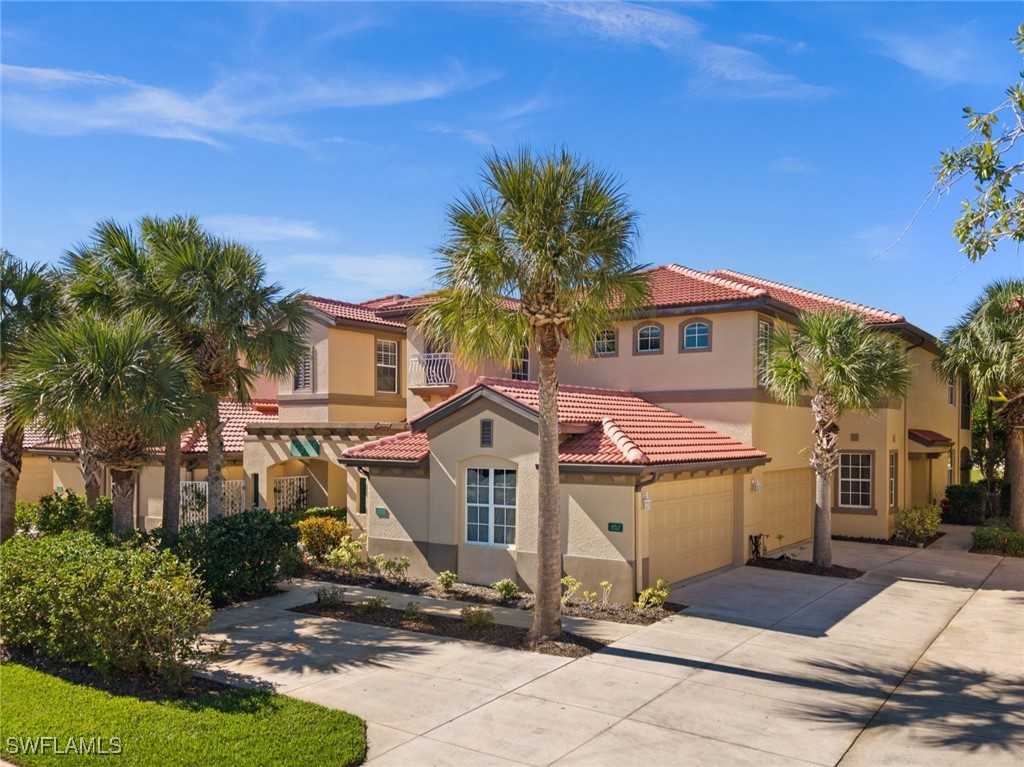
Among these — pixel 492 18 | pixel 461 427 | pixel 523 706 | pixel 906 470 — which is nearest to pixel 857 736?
pixel 523 706

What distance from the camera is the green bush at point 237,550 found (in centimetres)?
1487

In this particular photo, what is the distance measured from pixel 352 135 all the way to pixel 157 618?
8.84 meters

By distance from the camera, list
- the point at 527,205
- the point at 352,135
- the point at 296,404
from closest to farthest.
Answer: the point at 527,205, the point at 352,135, the point at 296,404

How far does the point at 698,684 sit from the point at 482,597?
6185mm

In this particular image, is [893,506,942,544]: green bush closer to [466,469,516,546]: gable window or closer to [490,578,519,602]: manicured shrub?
[466,469,516,546]: gable window

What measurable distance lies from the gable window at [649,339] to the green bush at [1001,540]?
1097 cm

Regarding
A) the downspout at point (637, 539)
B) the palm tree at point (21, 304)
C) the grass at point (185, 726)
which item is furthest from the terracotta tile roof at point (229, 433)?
the grass at point (185, 726)

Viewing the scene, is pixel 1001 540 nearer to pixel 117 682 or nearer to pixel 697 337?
pixel 697 337

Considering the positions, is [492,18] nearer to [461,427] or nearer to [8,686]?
[461,427]

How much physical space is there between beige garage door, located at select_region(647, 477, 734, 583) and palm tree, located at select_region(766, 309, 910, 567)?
7.16 feet

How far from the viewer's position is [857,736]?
8906 millimetres

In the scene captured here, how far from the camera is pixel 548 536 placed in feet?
40.6

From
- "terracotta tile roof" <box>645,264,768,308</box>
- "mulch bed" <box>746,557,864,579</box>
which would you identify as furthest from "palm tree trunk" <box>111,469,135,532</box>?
"mulch bed" <box>746,557,864,579</box>

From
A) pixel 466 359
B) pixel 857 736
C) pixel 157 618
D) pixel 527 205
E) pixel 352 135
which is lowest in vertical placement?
pixel 857 736
